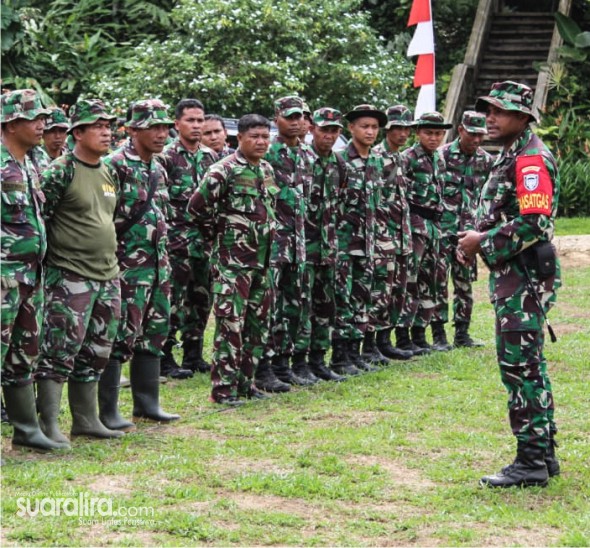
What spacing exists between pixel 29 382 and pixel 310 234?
3.22 m

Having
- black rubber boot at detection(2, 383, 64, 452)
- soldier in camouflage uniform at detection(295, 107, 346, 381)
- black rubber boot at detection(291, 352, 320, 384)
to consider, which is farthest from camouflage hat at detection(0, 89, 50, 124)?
black rubber boot at detection(291, 352, 320, 384)

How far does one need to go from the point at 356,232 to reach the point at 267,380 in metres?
1.54

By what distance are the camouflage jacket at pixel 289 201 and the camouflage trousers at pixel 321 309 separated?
52cm

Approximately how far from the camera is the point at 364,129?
10055mm

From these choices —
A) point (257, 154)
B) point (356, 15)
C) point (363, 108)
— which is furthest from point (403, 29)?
point (257, 154)

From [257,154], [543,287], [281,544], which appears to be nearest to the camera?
[281,544]

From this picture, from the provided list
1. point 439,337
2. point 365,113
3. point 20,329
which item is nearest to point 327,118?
point 365,113

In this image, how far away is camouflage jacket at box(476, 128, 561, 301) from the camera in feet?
20.9

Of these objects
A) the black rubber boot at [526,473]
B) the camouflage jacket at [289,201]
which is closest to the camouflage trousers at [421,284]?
the camouflage jacket at [289,201]

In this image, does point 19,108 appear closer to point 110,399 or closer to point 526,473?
point 110,399

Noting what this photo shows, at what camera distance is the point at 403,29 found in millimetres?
22984

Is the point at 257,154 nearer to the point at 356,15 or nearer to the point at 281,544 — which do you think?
the point at 281,544

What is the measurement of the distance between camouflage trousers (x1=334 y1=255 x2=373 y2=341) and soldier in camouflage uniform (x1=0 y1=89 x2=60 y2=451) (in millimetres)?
3543

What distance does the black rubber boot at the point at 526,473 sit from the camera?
256 inches
